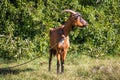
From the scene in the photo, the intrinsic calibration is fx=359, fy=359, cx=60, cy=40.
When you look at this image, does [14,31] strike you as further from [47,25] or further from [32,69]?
[32,69]

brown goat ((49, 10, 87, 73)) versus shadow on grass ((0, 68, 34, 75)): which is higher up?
brown goat ((49, 10, 87, 73))

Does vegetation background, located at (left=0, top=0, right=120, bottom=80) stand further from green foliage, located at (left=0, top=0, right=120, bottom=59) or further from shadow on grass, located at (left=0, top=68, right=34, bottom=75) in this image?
shadow on grass, located at (left=0, top=68, right=34, bottom=75)

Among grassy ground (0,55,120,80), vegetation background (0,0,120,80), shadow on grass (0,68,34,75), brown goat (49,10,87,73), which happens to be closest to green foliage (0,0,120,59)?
vegetation background (0,0,120,80)

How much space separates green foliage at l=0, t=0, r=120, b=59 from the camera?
12.6m

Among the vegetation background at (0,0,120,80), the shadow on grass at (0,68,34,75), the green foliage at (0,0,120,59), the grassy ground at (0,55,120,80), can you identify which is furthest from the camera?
the green foliage at (0,0,120,59)

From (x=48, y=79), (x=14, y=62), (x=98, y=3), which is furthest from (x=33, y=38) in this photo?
(x=48, y=79)

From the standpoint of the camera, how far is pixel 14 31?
42.2ft

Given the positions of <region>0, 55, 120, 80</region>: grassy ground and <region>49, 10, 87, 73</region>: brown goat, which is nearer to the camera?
<region>0, 55, 120, 80</region>: grassy ground

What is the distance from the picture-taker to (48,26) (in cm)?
1295

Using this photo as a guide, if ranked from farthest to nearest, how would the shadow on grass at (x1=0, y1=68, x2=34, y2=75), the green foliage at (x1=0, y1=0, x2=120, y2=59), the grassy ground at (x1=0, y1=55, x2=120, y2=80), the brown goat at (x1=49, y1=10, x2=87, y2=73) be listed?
the green foliage at (x1=0, y1=0, x2=120, y2=59) < the shadow on grass at (x1=0, y1=68, x2=34, y2=75) < the brown goat at (x1=49, y1=10, x2=87, y2=73) < the grassy ground at (x1=0, y1=55, x2=120, y2=80)

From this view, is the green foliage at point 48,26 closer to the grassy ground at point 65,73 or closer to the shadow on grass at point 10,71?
the grassy ground at point 65,73

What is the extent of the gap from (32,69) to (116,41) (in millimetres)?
4523

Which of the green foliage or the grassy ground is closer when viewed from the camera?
the grassy ground

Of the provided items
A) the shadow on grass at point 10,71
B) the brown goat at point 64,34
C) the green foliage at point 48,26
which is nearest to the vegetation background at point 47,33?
the green foliage at point 48,26
